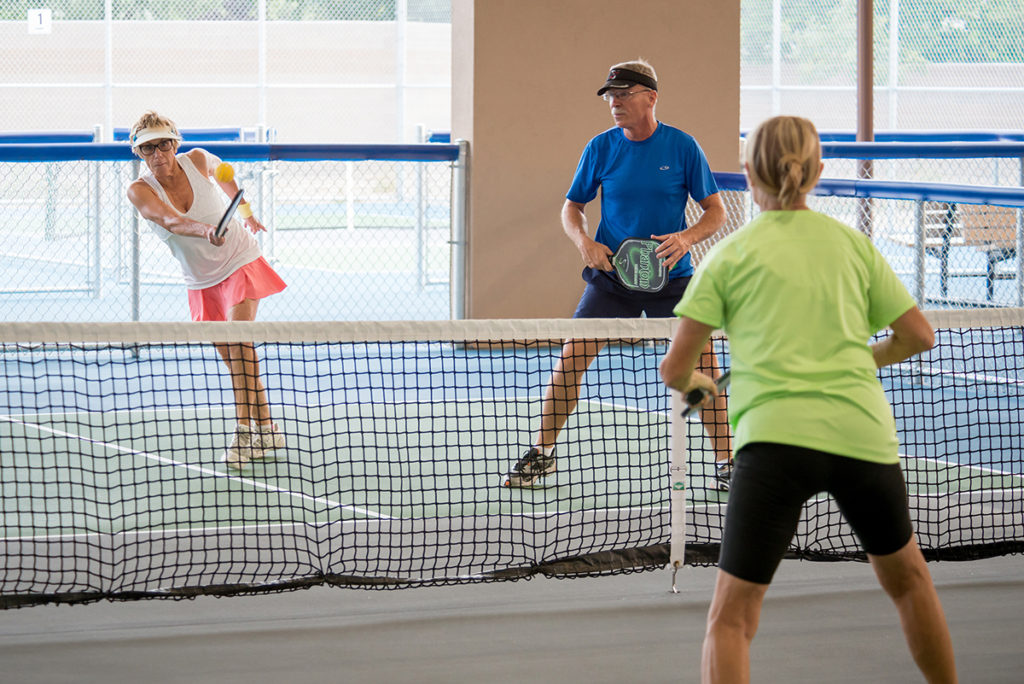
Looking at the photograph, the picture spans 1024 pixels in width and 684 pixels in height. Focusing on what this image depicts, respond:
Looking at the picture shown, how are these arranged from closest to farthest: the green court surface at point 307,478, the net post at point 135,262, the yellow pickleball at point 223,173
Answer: the green court surface at point 307,478
the yellow pickleball at point 223,173
the net post at point 135,262

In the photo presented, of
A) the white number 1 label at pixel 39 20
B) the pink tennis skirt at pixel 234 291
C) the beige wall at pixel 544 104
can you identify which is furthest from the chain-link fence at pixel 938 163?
the white number 1 label at pixel 39 20

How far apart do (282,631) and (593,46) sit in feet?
18.5

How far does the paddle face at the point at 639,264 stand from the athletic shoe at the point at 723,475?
744mm

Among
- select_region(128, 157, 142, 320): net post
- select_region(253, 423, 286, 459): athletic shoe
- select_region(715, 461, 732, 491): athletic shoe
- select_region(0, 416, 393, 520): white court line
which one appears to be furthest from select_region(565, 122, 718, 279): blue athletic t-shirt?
select_region(128, 157, 142, 320): net post

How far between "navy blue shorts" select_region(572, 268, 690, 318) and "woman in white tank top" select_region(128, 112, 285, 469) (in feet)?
4.58

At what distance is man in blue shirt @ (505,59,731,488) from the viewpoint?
489cm

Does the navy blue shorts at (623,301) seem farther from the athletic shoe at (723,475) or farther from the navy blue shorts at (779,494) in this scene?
the navy blue shorts at (779,494)

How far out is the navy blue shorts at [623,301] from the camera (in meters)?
4.98

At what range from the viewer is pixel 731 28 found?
859cm

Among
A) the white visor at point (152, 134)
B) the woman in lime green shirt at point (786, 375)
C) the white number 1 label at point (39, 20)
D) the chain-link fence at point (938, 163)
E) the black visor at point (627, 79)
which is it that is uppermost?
the white number 1 label at point (39, 20)

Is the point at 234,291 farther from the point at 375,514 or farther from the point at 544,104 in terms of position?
the point at 544,104

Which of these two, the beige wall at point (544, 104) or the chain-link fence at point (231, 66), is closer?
the beige wall at point (544, 104)

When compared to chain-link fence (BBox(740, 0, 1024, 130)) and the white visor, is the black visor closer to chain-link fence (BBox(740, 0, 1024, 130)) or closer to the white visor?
the white visor

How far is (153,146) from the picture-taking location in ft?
17.3
